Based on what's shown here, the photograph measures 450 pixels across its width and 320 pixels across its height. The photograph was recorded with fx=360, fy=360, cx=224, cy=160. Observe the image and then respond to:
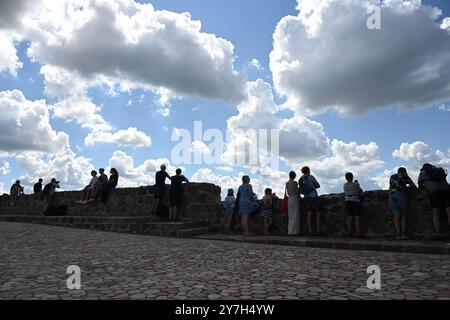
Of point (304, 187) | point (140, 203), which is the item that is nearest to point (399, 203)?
point (304, 187)

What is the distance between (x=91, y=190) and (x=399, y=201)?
1191cm

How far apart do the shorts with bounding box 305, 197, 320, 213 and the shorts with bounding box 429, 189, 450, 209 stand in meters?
2.79

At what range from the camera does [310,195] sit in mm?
9852

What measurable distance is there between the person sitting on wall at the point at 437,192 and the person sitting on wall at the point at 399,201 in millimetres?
487

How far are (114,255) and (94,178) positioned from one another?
30.4 feet

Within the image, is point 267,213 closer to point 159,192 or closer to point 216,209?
point 216,209

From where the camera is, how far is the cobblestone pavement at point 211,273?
3918 mm

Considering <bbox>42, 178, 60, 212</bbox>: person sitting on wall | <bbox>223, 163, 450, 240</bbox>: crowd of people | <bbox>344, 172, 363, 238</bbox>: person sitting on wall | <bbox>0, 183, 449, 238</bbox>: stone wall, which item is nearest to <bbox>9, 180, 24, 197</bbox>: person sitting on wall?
<bbox>0, 183, 449, 238</bbox>: stone wall

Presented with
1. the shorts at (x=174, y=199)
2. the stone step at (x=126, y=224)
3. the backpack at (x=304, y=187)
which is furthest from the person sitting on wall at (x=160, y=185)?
the backpack at (x=304, y=187)

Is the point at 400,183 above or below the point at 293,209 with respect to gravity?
above

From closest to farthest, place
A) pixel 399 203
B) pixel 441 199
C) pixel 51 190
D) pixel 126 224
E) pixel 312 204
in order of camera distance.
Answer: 1. pixel 441 199
2. pixel 399 203
3. pixel 312 204
4. pixel 126 224
5. pixel 51 190

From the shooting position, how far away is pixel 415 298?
3682 millimetres
